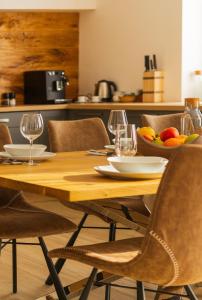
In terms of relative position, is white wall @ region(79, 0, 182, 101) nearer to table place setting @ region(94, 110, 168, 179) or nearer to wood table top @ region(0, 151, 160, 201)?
wood table top @ region(0, 151, 160, 201)

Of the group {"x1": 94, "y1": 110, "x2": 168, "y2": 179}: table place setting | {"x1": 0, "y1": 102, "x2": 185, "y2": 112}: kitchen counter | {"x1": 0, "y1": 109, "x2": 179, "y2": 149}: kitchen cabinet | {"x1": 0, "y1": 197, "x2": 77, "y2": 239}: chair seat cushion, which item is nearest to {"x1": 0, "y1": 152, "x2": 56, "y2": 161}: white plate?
{"x1": 0, "y1": 197, "x2": 77, "y2": 239}: chair seat cushion

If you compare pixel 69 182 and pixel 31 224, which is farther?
pixel 31 224

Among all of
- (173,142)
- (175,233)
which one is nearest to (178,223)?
(175,233)

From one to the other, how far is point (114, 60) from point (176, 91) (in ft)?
2.63

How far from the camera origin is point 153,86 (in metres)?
5.99

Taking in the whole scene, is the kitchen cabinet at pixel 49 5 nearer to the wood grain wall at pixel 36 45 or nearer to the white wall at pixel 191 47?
the wood grain wall at pixel 36 45

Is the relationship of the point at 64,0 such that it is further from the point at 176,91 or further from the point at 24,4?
the point at 176,91

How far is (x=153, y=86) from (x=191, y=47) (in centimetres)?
46

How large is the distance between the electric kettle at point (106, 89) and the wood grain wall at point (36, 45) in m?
0.50

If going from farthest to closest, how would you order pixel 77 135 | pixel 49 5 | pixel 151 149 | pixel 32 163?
pixel 49 5 → pixel 77 135 → pixel 32 163 → pixel 151 149

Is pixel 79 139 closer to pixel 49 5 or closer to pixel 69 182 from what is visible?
pixel 69 182

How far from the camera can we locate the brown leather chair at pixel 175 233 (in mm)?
1916

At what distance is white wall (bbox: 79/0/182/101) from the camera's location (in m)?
5.96

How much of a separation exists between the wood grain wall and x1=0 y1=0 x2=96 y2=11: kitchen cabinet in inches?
7.6
